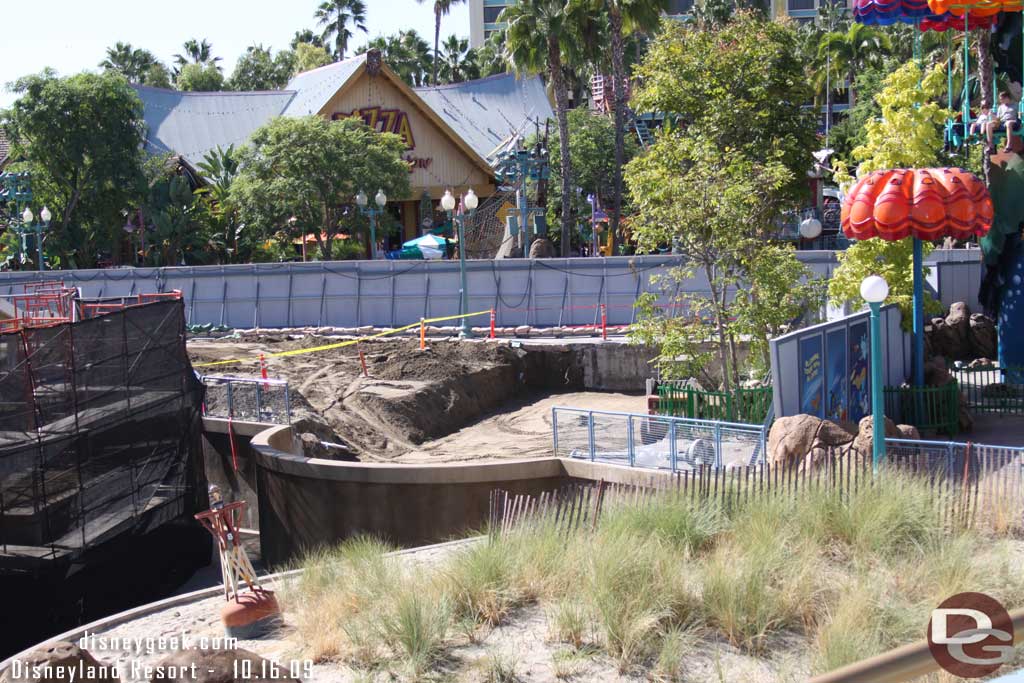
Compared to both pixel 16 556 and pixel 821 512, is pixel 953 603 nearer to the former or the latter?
pixel 821 512

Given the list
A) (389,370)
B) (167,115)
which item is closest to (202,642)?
(389,370)

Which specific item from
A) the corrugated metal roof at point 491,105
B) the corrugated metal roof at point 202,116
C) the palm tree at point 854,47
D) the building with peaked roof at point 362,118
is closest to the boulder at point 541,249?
the building with peaked roof at point 362,118

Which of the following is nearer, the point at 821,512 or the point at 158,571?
the point at 821,512

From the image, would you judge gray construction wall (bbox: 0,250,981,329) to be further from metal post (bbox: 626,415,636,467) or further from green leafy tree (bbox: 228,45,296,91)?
green leafy tree (bbox: 228,45,296,91)

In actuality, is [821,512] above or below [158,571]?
above

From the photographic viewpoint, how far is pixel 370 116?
169ft

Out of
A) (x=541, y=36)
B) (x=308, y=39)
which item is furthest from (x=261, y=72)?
(x=541, y=36)

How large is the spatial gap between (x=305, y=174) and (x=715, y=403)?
26.1 m

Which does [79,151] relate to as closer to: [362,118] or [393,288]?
[362,118]

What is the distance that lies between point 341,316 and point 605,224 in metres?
22.7

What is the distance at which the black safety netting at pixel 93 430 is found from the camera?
46.9 ft

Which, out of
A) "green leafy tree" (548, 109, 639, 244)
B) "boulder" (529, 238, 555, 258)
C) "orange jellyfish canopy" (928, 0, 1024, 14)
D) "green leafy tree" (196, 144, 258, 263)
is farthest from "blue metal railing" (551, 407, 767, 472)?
"green leafy tree" (548, 109, 639, 244)

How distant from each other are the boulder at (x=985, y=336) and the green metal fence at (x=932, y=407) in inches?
305

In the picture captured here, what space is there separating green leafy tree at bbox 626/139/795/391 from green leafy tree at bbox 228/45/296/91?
7553cm
